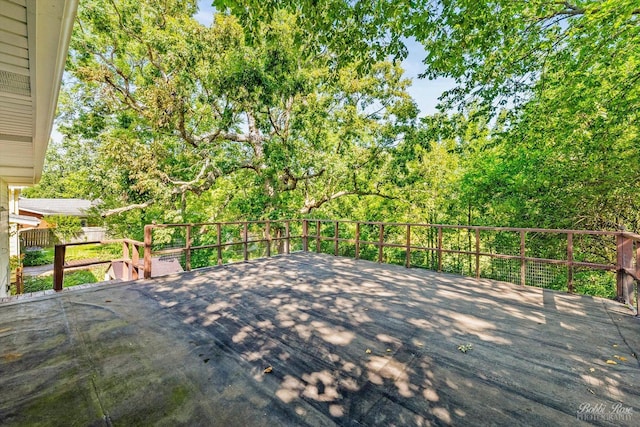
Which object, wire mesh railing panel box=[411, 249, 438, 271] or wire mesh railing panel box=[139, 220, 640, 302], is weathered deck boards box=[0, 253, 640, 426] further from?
wire mesh railing panel box=[411, 249, 438, 271]

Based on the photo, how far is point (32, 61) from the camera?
1872 millimetres

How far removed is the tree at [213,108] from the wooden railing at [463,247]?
2.04 meters

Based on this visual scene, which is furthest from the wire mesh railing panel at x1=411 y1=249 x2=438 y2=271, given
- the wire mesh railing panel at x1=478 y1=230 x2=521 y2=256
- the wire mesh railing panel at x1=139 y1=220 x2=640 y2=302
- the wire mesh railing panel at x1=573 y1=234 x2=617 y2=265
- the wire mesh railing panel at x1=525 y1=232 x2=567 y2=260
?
the wire mesh railing panel at x1=573 y1=234 x2=617 y2=265

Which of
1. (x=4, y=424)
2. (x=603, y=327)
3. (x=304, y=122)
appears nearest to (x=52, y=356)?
(x=4, y=424)

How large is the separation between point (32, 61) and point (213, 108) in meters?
8.08

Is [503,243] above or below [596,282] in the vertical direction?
above

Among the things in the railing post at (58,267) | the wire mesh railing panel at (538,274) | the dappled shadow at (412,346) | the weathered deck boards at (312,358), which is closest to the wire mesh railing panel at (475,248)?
the wire mesh railing panel at (538,274)

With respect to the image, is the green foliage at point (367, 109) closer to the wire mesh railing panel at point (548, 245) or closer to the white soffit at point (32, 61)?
the wire mesh railing panel at point (548, 245)

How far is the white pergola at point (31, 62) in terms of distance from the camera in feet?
4.68

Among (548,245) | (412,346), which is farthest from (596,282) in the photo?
(412,346)

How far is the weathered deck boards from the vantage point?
1694 mm

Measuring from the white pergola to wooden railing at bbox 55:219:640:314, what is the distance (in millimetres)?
1849

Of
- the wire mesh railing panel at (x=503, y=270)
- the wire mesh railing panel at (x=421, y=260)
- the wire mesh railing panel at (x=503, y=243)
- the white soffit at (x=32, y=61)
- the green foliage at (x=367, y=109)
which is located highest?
the green foliage at (x=367, y=109)

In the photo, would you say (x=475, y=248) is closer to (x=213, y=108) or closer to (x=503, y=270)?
(x=503, y=270)
